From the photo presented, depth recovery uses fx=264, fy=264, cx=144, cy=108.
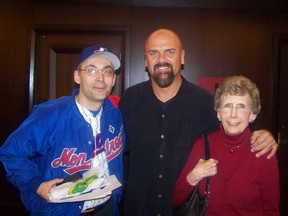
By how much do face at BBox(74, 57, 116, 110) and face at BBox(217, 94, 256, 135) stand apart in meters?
0.76

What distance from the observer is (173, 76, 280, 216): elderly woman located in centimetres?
147

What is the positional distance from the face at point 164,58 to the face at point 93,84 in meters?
0.36

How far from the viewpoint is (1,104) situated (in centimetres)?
320

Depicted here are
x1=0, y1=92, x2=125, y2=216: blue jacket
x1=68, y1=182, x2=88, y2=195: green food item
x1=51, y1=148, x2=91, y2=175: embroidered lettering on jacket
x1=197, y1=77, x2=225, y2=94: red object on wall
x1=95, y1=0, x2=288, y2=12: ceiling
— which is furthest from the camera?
x1=197, y1=77, x2=225, y2=94: red object on wall

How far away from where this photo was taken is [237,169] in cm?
150

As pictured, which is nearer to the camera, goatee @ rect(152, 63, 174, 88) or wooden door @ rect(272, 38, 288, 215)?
goatee @ rect(152, 63, 174, 88)

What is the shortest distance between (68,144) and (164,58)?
3.03ft

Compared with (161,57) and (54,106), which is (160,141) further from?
(54,106)

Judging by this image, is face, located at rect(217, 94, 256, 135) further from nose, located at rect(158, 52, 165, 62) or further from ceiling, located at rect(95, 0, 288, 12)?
ceiling, located at rect(95, 0, 288, 12)

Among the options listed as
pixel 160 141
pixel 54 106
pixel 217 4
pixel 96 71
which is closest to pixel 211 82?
pixel 217 4

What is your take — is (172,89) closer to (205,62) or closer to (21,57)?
(205,62)

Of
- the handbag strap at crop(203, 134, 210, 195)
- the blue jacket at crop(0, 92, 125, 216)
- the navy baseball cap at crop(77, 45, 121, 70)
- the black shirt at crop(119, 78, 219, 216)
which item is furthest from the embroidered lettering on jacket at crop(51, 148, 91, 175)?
the handbag strap at crop(203, 134, 210, 195)

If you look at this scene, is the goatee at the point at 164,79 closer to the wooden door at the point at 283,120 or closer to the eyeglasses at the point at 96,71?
the eyeglasses at the point at 96,71

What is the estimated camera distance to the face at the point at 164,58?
1.95 m
